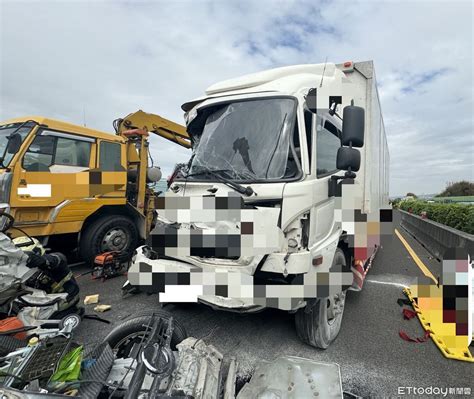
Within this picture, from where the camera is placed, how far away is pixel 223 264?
247 cm

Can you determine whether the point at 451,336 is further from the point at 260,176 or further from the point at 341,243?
the point at 260,176

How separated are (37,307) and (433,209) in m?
12.3

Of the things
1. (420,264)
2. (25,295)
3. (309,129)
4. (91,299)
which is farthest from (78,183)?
(420,264)

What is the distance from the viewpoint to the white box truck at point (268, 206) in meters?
2.37

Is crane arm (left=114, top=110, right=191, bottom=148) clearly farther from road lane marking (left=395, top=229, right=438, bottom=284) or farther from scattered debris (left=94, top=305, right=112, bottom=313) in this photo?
road lane marking (left=395, top=229, right=438, bottom=284)

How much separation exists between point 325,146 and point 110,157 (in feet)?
15.7

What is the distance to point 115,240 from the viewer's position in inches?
240

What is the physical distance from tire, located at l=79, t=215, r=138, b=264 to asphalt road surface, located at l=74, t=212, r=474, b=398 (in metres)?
1.24

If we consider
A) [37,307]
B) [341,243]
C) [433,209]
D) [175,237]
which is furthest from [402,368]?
[433,209]

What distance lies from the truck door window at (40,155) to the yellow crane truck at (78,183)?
0.6 inches

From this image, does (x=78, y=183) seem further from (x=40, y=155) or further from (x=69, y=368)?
(x=69, y=368)

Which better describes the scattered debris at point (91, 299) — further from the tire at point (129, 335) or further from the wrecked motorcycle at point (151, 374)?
the wrecked motorcycle at point (151, 374)

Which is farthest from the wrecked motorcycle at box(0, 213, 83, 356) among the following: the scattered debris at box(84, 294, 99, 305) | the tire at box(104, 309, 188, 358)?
the scattered debris at box(84, 294, 99, 305)

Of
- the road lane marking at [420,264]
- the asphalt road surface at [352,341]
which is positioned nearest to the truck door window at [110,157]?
the asphalt road surface at [352,341]
